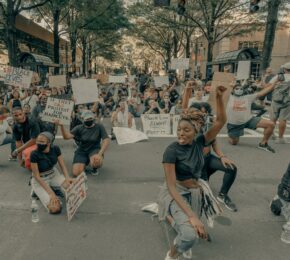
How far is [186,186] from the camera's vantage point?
11.1ft

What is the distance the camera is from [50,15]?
82.3ft

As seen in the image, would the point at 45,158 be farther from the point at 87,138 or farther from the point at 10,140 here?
the point at 10,140

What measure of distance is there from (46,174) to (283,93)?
6.60 metres

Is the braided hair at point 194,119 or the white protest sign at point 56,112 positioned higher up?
the braided hair at point 194,119

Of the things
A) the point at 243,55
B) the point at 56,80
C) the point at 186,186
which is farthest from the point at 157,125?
the point at 243,55

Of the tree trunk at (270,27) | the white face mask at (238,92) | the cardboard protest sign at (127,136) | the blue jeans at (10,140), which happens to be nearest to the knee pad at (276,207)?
the white face mask at (238,92)

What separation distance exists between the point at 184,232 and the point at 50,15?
84.4 ft

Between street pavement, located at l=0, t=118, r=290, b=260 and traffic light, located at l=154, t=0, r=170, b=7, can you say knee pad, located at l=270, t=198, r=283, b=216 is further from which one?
traffic light, located at l=154, t=0, r=170, b=7

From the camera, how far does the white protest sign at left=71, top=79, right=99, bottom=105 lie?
27.2ft

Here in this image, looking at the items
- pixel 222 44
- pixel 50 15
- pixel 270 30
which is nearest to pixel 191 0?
pixel 270 30

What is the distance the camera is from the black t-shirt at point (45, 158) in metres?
4.51

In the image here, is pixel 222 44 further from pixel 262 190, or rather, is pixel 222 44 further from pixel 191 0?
pixel 262 190

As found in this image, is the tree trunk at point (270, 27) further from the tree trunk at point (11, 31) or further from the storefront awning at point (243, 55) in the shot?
the tree trunk at point (11, 31)

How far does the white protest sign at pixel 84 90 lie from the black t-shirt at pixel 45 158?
12.1 feet
